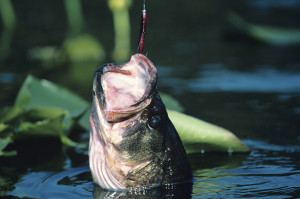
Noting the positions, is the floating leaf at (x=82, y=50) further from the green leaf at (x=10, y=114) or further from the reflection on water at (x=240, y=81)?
the green leaf at (x=10, y=114)

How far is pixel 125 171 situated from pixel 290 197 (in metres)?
0.96

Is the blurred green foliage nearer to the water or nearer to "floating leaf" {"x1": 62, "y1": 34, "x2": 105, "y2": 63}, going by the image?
the water

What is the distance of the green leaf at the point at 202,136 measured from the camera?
4.20 metres

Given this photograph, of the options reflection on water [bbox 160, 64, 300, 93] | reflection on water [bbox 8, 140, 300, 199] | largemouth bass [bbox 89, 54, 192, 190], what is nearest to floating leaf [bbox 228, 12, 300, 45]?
reflection on water [bbox 160, 64, 300, 93]

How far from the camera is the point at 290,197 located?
11.7 ft

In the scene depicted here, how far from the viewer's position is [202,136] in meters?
4.32

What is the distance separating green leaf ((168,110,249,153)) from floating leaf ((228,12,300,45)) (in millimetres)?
5784

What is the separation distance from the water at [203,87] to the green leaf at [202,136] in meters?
0.08

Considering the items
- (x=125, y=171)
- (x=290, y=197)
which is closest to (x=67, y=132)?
(x=125, y=171)

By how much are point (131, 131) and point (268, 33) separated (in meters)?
7.48

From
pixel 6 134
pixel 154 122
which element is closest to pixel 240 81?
pixel 6 134

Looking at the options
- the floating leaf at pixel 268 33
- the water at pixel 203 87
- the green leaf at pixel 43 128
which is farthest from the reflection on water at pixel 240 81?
the green leaf at pixel 43 128

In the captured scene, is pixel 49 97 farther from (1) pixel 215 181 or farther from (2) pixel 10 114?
(1) pixel 215 181

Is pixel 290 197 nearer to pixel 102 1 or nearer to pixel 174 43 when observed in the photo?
pixel 174 43
